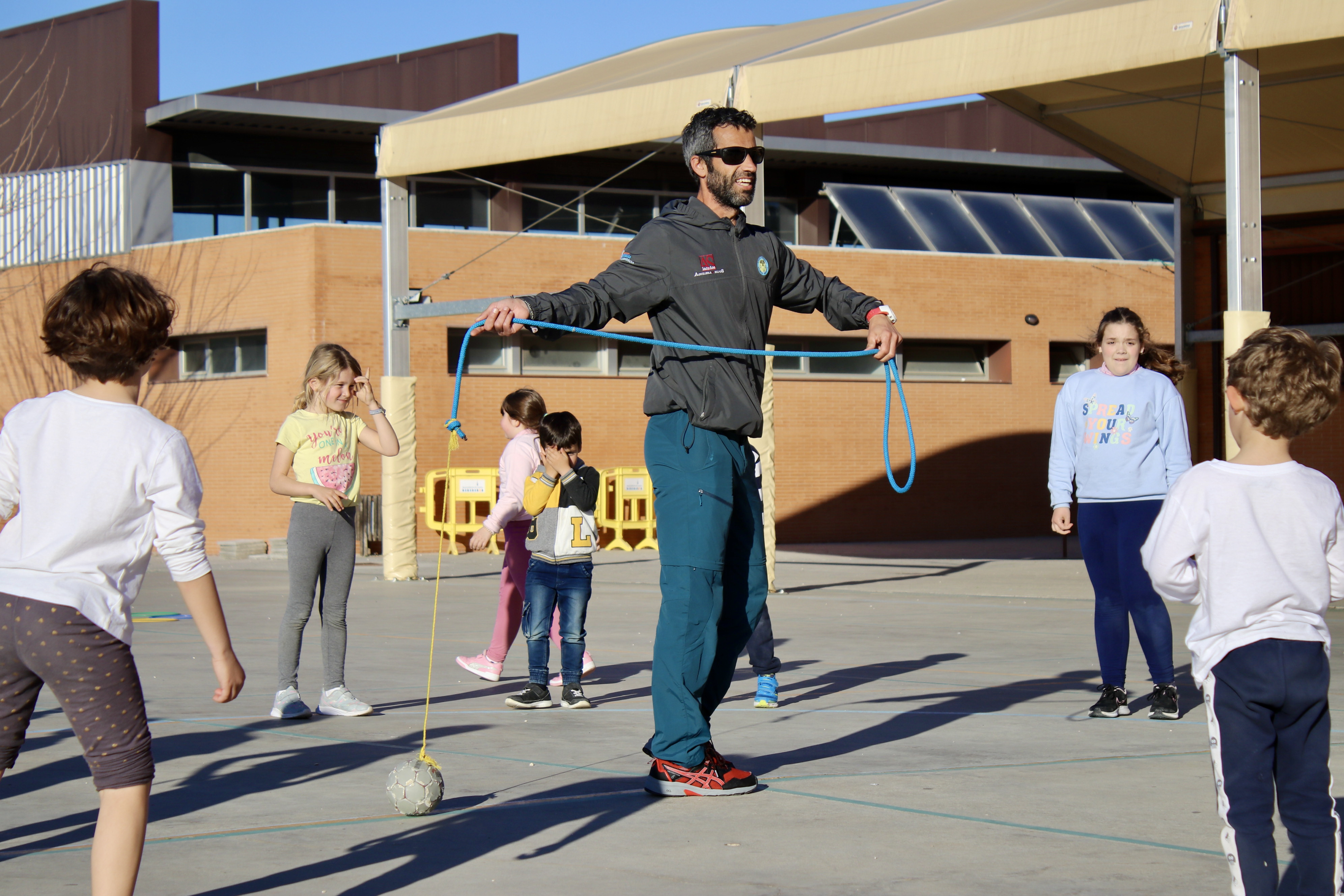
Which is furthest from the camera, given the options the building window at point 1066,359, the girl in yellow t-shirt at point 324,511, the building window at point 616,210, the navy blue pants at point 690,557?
the building window at point 616,210

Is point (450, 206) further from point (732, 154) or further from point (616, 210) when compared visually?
point (732, 154)

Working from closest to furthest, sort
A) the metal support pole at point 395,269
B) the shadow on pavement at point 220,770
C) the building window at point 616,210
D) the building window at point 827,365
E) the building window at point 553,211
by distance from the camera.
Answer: the shadow on pavement at point 220,770 < the metal support pole at point 395,269 < the building window at point 827,365 < the building window at point 553,211 < the building window at point 616,210

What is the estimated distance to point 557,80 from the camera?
1731cm

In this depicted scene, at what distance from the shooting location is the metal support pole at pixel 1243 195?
1181 centimetres

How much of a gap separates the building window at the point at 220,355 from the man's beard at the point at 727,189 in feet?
63.7

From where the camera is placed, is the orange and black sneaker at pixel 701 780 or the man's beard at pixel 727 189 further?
the man's beard at pixel 727 189

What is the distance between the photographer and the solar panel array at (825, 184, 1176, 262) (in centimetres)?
2839

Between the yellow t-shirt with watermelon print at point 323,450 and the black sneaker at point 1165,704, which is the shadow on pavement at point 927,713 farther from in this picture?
the yellow t-shirt with watermelon print at point 323,450

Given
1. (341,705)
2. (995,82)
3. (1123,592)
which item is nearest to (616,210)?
(995,82)

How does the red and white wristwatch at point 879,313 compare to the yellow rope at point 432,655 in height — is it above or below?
above

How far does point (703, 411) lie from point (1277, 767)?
2.25m

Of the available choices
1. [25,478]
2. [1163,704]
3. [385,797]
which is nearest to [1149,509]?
[1163,704]

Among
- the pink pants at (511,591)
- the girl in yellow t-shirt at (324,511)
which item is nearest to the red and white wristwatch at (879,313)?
the girl in yellow t-shirt at (324,511)

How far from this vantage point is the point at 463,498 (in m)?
22.5
